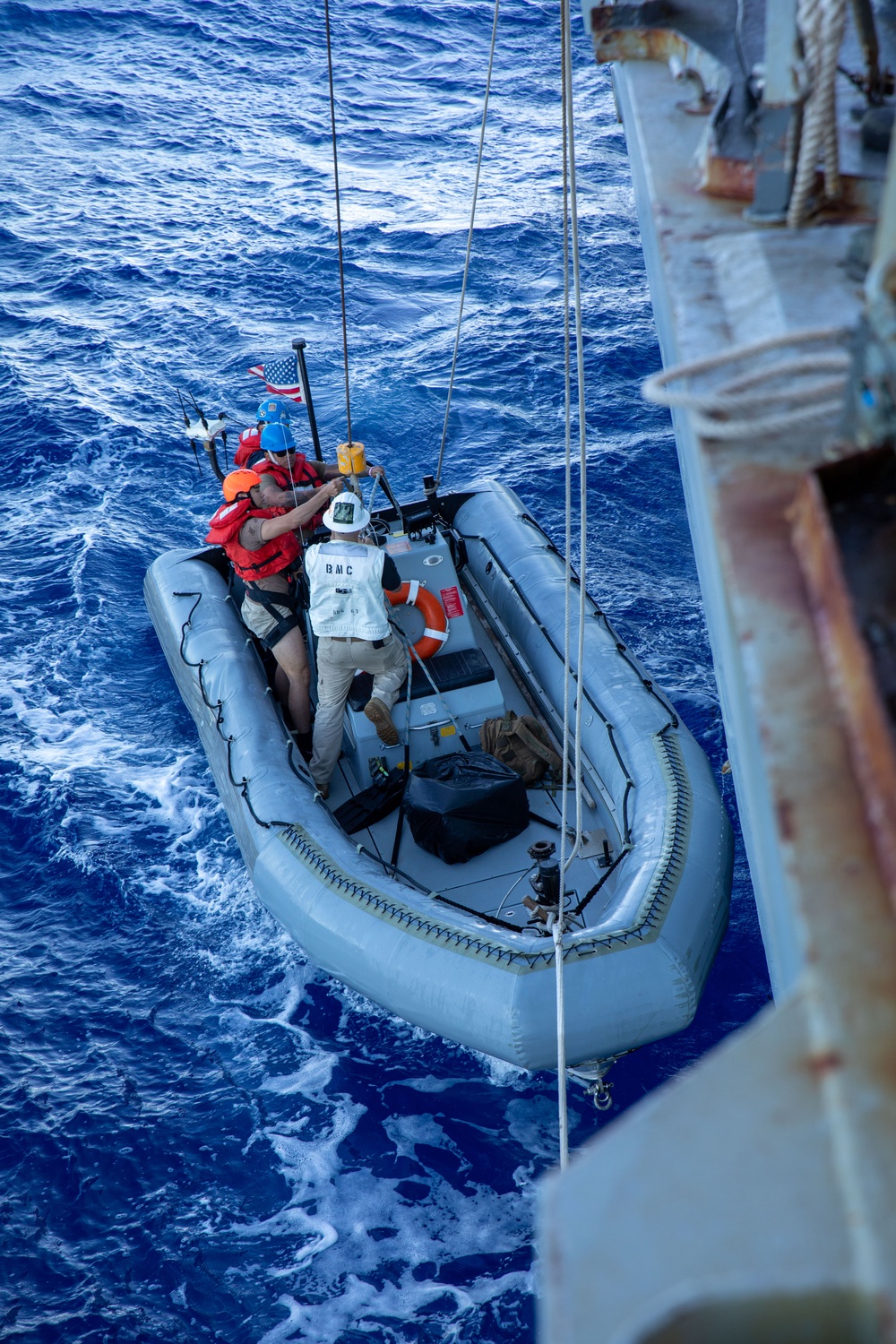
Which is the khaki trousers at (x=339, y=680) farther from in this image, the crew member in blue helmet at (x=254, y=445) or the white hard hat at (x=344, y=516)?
the crew member in blue helmet at (x=254, y=445)

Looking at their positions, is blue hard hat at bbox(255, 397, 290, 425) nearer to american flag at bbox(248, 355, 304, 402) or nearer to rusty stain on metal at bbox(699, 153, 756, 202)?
american flag at bbox(248, 355, 304, 402)

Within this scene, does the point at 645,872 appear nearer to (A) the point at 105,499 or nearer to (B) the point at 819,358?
(B) the point at 819,358

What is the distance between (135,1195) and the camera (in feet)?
14.3

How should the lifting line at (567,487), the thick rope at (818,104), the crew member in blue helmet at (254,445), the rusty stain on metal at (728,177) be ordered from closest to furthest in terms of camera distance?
the thick rope at (818,104) → the rusty stain on metal at (728,177) → the lifting line at (567,487) → the crew member in blue helmet at (254,445)

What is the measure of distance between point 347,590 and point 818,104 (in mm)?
3153

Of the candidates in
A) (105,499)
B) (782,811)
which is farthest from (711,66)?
(105,499)

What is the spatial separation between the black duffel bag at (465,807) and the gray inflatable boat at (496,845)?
132mm

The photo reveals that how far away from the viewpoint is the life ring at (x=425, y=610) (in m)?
5.32

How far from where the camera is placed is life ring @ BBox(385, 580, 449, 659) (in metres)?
5.32

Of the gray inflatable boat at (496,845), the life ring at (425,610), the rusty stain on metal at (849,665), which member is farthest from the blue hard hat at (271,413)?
the rusty stain on metal at (849,665)

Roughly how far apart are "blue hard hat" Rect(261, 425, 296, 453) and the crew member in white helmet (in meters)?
0.60

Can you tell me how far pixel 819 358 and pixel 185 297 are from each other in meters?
11.3

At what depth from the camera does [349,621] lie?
189 inches

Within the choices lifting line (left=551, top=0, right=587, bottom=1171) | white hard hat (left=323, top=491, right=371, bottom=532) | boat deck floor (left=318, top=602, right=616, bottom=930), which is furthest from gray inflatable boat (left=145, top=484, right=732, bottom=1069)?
white hard hat (left=323, top=491, right=371, bottom=532)
